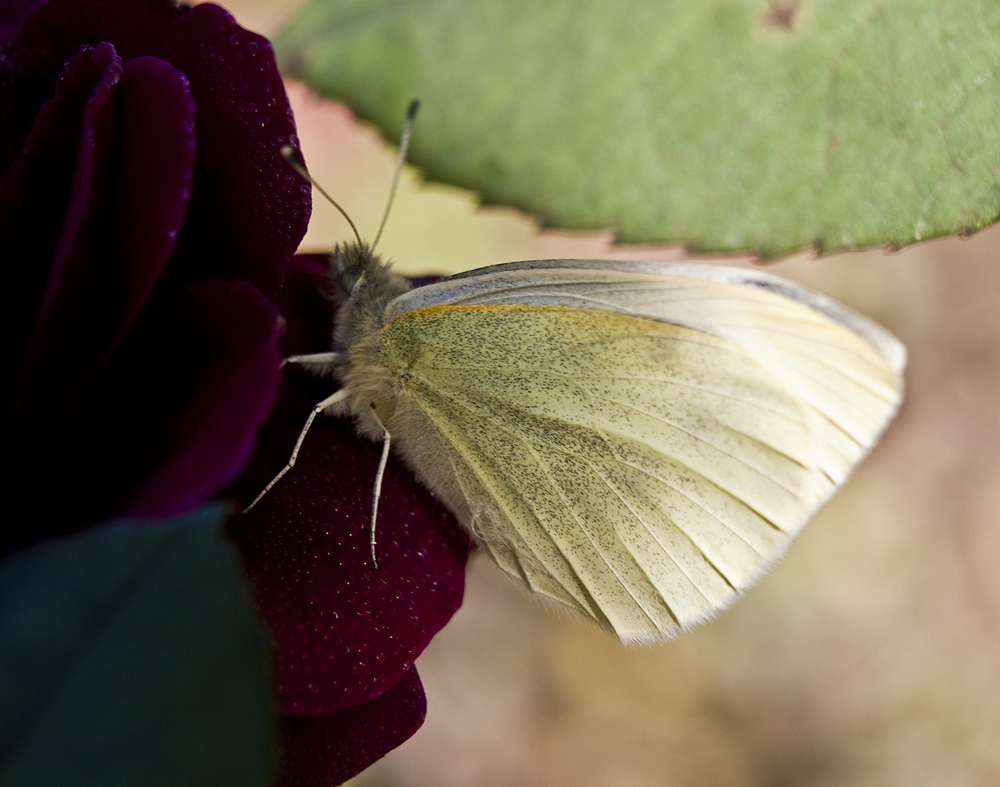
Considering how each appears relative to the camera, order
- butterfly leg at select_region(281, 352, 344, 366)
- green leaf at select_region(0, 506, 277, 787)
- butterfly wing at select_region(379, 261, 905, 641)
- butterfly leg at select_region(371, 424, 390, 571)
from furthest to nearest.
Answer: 1. butterfly wing at select_region(379, 261, 905, 641)
2. butterfly leg at select_region(281, 352, 344, 366)
3. butterfly leg at select_region(371, 424, 390, 571)
4. green leaf at select_region(0, 506, 277, 787)

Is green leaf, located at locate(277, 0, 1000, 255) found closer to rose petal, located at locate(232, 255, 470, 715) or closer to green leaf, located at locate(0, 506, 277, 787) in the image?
rose petal, located at locate(232, 255, 470, 715)

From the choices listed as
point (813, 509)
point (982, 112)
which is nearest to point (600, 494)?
point (813, 509)

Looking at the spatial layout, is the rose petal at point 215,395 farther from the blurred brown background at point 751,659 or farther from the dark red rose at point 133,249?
the blurred brown background at point 751,659

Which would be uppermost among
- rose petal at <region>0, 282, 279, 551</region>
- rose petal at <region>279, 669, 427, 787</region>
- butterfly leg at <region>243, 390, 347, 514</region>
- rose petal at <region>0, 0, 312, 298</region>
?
rose petal at <region>0, 0, 312, 298</region>

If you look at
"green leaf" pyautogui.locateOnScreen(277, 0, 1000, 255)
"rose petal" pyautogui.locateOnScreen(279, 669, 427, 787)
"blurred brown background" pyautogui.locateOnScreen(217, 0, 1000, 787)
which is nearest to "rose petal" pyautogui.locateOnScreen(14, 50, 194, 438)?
"rose petal" pyautogui.locateOnScreen(279, 669, 427, 787)

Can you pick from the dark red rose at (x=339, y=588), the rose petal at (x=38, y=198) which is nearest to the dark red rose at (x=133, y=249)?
the rose petal at (x=38, y=198)
